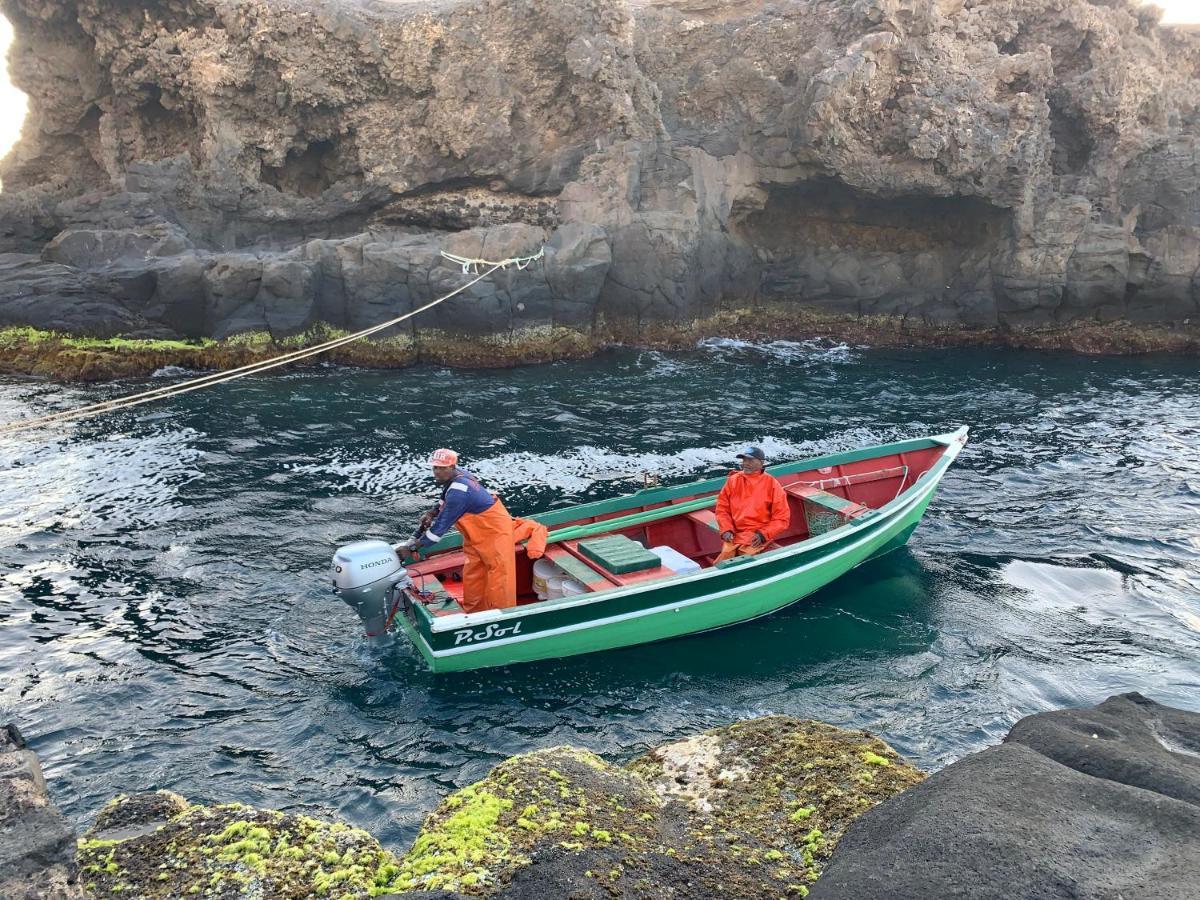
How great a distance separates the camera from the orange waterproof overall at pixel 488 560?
31.4 ft

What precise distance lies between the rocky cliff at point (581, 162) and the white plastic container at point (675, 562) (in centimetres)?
1244

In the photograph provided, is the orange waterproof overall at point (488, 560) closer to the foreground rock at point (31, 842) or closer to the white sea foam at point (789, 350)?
the foreground rock at point (31, 842)

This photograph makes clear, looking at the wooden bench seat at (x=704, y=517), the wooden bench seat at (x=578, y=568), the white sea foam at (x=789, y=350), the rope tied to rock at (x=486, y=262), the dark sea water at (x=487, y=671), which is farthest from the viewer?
the white sea foam at (x=789, y=350)

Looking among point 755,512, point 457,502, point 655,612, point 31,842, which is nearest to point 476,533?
point 457,502

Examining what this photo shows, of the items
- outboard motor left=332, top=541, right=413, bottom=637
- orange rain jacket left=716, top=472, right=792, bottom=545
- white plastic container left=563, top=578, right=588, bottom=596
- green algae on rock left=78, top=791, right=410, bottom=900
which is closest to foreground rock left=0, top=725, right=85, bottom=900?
green algae on rock left=78, top=791, right=410, bottom=900

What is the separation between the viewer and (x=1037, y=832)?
178 inches

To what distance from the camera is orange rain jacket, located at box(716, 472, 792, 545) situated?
37.5 ft

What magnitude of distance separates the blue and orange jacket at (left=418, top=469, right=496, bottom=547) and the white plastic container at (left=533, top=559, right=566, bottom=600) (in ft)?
5.03

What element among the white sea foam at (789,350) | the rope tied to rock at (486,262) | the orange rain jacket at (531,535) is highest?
the rope tied to rock at (486,262)

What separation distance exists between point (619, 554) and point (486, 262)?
524 inches

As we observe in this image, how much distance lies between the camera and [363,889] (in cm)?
512

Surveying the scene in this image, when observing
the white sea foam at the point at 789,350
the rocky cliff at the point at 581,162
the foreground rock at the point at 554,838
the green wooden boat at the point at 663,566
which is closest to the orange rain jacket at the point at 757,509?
the green wooden boat at the point at 663,566

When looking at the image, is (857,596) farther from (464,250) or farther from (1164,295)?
(1164,295)

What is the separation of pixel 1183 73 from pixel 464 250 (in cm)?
2295
